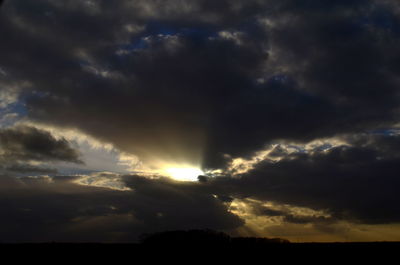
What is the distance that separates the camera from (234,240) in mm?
30359

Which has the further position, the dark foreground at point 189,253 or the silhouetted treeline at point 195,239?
the silhouetted treeline at point 195,239

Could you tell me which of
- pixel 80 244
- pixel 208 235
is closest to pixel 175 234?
pixel 208 235

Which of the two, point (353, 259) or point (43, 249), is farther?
point (43, 249)

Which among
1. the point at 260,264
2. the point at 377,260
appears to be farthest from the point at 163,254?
the point at 377,260

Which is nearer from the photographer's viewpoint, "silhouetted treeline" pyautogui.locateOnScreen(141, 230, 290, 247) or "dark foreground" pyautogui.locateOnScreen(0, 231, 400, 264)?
"dark foreground" pyautogui.locateOnScreen(0, 231, 400, 264)

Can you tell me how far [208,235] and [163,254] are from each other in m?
9.32

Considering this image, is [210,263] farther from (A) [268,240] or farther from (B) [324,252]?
(A) [268,240]

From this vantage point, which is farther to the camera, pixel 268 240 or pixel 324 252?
pixel 268 240

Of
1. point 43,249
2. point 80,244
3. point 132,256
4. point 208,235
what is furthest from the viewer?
point 208,235

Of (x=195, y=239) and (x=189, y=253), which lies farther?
(x=195, y=239)

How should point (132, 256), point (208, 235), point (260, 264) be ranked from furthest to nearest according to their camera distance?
point (208, 235)
point (132, 256)
point (260, 264)

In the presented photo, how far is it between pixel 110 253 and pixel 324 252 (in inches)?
503

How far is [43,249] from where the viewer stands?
24.3m

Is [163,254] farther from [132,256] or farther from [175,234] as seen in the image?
[175,234]
